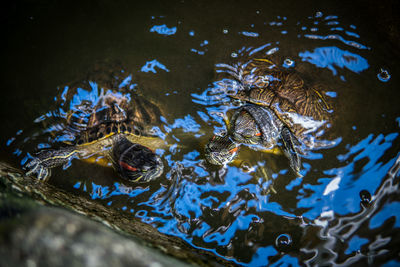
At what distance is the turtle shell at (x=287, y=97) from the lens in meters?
3.46

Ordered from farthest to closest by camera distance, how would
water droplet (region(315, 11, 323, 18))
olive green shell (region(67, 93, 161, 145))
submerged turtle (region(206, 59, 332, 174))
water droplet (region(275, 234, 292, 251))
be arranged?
water droplet (region(315, 11, 323, 18)), olive green shell (region(67, 93, 161, 145)), submerged turtle (region(206, 59, 332, 174)), water droplet (region(275, 234, 292, 251))

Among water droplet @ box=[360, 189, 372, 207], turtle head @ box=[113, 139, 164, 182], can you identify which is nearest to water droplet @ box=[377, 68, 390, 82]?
water droplet @ box=[360, 189, 372, 207]

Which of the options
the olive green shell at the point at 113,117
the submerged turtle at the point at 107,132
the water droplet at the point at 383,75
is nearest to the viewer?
the submerged turtle at the point at 107,132

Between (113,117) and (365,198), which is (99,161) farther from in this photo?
(365,198)

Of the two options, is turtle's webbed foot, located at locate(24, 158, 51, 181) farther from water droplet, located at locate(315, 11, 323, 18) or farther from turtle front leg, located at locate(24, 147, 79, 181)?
water droplet, located at locate(315, 11, 323, 18)

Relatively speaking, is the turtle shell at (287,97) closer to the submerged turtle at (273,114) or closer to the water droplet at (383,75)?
the submerged turtle at (273,114)

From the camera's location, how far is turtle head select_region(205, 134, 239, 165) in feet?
10.2

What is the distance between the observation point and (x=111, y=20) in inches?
168

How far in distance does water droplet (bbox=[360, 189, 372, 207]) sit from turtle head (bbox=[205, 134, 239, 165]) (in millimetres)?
1633

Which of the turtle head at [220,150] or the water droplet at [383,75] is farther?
the water droplet at [383,75]

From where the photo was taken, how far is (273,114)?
382 centimetres

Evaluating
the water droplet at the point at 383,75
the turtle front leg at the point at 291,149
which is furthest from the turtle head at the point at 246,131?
the water droplet at the point at 383,75

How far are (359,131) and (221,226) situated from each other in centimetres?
236

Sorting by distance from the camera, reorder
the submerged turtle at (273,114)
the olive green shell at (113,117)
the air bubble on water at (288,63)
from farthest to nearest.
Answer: the air bubble on water at (288,63)
the olive green shell at (113,117)
the submerged turtle at (273,114)
